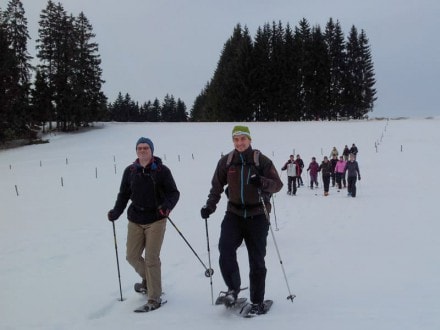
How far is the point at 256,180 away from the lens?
16.1ft

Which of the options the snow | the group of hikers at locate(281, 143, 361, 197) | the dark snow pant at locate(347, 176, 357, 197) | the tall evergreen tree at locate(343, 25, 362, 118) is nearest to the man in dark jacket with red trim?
the snow

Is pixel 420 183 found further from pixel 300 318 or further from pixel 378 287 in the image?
pixel 300 318

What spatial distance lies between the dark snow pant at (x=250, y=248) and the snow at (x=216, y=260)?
0.35 metres

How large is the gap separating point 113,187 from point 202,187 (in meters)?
4.35

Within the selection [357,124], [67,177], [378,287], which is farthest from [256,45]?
[378,287]

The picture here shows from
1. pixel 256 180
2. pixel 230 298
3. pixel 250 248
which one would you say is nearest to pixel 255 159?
pixel 256 180

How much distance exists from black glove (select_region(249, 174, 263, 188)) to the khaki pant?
1332 millimetres

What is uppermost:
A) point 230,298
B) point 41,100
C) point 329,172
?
point 41,100

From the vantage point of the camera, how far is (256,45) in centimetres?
7006

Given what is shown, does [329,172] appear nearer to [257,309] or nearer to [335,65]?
[257,309]

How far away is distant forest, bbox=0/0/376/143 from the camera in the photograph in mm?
48750

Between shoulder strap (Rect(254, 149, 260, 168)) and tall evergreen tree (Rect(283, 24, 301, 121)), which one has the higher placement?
tall evergreen tree (Rect(283, 24, 301, 121))

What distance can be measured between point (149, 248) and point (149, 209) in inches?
18.6

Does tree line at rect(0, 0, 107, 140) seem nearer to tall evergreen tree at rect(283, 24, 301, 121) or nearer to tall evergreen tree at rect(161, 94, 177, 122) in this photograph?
tall evergreen tree at rect(283, 24, 301, 121)
